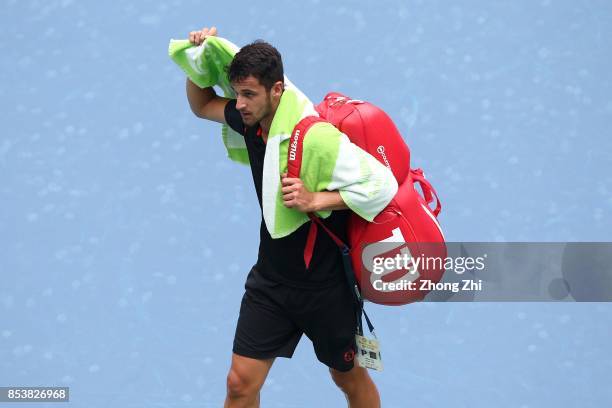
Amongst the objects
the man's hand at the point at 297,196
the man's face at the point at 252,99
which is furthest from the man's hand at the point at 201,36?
the man's hand at the point at 297,196

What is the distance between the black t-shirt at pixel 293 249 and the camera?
394 centimetres

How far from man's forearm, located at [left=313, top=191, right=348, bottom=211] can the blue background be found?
165cm

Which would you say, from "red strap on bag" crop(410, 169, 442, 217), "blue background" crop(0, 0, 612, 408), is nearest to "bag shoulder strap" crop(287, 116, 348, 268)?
"red strap on bag" crop(410, 169, 442, 217)

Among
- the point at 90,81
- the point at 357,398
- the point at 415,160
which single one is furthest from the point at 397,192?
the point at 90,81

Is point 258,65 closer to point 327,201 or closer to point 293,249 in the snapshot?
point 327,201

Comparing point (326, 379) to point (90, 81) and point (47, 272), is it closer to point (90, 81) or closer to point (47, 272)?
point (47, 272)

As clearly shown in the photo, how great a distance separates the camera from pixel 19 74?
6707 mm

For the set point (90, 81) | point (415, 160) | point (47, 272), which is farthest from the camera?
point (90, 81)

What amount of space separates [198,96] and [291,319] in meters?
0.86

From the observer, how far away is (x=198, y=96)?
412cm

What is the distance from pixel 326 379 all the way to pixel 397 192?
1.67 meters

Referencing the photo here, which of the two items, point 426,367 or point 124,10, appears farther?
point 124,10

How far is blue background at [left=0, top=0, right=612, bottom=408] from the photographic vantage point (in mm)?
5285

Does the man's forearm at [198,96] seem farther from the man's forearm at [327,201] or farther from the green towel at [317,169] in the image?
the man's forearm at [327,201]
